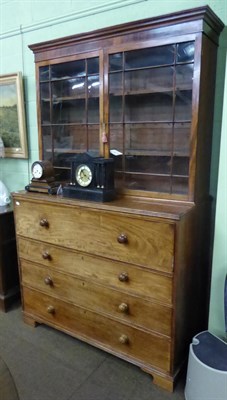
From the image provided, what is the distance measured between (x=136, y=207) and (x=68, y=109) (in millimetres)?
1002

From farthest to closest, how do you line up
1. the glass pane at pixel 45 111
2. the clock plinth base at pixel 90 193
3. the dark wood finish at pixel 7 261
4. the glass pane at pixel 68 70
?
the dark wood finish at pixel 7 261, the glass pane at pixel 45 111, the glass pane at pixel 68 70, the clock plinth base at pixel 90 193

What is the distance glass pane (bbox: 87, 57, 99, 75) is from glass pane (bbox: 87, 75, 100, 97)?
3 cm

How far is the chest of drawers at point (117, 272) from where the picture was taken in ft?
5.31

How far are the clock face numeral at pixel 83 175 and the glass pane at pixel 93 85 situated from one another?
515mm

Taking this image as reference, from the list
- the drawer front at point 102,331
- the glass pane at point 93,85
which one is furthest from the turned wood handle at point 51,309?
the glass pane at point 93,85

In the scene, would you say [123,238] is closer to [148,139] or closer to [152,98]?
[148,139]

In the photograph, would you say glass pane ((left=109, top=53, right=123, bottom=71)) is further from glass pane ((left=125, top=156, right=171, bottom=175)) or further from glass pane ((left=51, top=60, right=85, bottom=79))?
glass pane ((left=125, top=156, right=171, bottom=175))

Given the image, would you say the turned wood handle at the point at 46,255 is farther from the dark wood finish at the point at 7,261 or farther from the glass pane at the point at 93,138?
the glass pane at the point at 93,138

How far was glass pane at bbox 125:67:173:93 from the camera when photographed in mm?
1749

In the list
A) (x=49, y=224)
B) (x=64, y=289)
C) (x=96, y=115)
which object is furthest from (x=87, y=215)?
(x=96, y=115)

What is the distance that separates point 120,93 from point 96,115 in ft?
0.84

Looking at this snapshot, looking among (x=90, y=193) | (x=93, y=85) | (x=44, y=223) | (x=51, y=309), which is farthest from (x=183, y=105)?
(x=51, y=309)

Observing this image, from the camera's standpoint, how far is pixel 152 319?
5.59ft

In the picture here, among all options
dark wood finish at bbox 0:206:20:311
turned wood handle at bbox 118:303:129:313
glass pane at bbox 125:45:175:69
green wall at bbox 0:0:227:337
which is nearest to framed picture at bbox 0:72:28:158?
green wall at bbox 0:0:227:337
